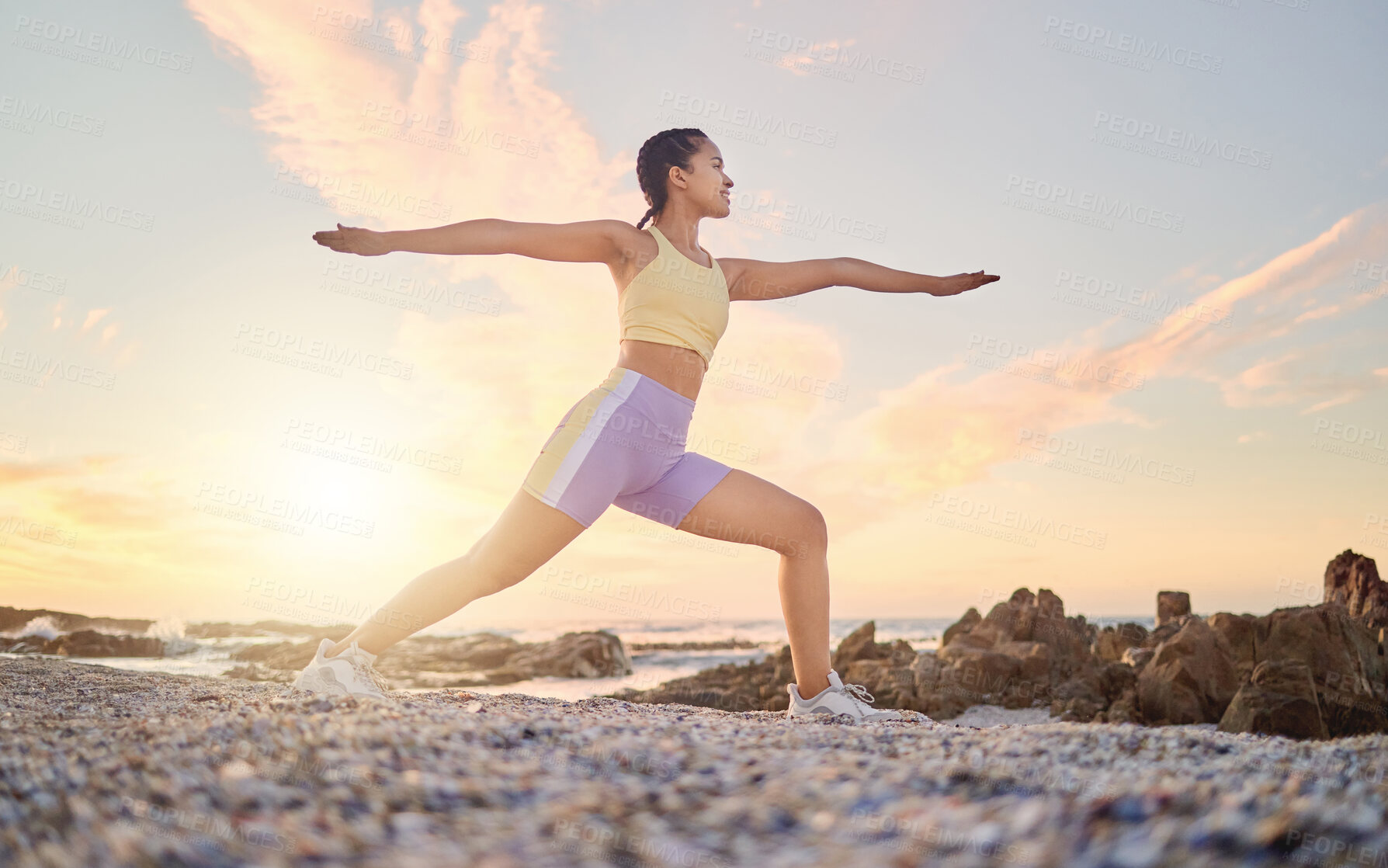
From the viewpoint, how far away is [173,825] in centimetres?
169

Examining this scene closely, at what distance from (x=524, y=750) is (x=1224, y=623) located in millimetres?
11952

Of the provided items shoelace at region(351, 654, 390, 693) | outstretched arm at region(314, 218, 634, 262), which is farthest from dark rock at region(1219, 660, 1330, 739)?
shoelace at region(351, 654, 390, 693)

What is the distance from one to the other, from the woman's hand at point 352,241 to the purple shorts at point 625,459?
1.22 metres

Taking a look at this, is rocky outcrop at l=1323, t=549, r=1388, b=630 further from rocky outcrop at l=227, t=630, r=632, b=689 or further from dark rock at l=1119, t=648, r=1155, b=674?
rocky outcrop at l=227, t=630, r=632, b=689

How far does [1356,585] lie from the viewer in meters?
17.4


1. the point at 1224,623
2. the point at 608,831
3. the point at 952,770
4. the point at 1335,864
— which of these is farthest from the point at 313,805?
the point at 1224,623

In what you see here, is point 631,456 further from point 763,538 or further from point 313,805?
point 313,805

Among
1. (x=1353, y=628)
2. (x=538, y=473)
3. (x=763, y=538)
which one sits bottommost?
(x=1353, y=628)

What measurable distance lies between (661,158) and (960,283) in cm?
211

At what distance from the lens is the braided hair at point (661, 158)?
472 centimetres

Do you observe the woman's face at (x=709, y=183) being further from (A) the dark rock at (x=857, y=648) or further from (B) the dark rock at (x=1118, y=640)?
(B) the dark rock at (x=1118, y=640)

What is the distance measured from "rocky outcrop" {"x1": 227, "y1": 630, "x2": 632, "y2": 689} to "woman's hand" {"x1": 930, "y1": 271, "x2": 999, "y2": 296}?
11.2 metres

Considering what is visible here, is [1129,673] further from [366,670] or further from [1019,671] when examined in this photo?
[366,670]

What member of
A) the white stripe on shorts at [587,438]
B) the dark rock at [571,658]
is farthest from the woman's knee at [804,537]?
the dark rock at [571,658]
